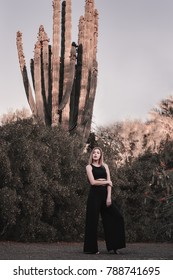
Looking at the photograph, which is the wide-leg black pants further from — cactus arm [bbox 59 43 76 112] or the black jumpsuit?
cactus arm [bbox 59 43 76 112]

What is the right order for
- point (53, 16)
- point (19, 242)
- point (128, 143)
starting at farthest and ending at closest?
1. point (128, 143)
2. point (53, 16)
3. point (19, 242)

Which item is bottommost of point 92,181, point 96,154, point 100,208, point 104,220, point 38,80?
point 104,220

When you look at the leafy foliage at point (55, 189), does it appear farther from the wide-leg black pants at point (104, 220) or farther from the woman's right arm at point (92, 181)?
the woman's right arm at point (92, 181)

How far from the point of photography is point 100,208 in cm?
986

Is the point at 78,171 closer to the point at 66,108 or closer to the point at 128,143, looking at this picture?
the point at 66,108

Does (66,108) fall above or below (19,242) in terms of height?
above

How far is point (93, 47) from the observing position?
25.5 m

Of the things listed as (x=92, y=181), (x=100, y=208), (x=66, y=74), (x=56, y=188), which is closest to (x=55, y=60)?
(x=66, y=74)

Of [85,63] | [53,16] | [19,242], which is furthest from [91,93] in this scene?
[19,242]

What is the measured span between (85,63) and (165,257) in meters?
14.8

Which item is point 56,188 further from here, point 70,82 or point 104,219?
point 70,82

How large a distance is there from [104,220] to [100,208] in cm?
22

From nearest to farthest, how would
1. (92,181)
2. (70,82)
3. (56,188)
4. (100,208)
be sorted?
(92,181) < (100,208) < (56,188) < (70,82)

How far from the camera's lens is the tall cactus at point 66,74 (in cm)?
2362
